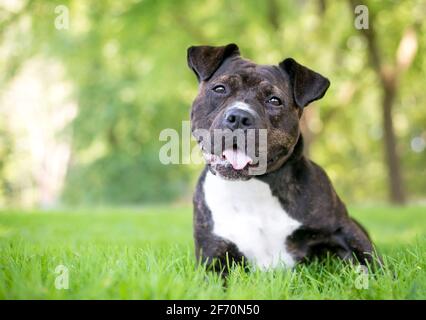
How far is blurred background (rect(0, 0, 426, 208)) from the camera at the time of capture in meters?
14.2

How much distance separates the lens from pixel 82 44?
17.0m

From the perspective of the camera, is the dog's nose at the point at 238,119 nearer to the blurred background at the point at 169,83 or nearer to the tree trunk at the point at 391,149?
the blurred background at the point at 169,83

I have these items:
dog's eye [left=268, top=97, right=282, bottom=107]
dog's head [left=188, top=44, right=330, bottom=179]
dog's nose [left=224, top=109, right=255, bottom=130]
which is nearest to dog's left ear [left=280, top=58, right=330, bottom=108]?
dog's head [left=188, top=44, right=330, bottom=179]

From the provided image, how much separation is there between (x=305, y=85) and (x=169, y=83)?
1123 centimetres

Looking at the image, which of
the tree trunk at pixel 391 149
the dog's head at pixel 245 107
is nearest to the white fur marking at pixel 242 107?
the dog's head at pixel 245 107

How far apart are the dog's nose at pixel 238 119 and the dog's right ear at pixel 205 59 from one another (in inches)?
27.3

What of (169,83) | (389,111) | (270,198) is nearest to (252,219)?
(270,198)

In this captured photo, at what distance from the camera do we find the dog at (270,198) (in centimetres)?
366

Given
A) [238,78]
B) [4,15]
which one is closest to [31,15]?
[4,15]

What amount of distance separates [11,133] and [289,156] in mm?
29420

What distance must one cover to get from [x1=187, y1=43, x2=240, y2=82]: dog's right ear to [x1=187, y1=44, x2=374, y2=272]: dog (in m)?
0.08

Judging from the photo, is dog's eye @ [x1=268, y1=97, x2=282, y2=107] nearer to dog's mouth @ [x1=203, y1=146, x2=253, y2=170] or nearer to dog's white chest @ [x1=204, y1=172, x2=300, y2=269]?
dog's mouth @ [x1=203, y1=146, x2=253, y2=170]

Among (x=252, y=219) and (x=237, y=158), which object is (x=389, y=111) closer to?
(x=252, y=219)

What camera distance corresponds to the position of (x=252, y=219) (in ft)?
12.3
